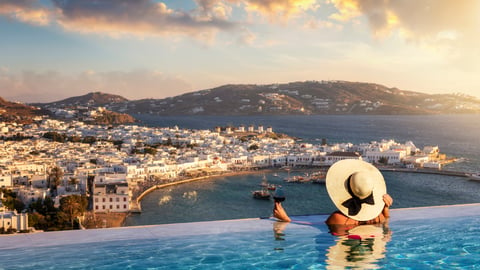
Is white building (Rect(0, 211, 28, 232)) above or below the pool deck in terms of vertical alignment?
below

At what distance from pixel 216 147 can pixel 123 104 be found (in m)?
111

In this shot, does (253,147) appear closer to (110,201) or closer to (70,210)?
(110,201)

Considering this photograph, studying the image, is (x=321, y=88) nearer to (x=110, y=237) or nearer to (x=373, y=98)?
(x=373, y=98)

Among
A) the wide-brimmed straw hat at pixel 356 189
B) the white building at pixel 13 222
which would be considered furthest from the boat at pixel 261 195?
the wide-brimmed straw hat at pixel 356 189

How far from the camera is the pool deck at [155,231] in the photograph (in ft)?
14.8

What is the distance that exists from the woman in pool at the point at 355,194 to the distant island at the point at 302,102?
105235 mm

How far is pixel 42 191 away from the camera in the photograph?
1844cm

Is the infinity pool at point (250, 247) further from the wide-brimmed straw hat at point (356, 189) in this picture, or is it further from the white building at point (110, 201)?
the white building at point (110, 201)

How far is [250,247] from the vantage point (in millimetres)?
4469

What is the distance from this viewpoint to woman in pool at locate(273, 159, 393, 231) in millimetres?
4657

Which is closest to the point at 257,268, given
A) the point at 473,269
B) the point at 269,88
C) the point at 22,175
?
the point at 473,269

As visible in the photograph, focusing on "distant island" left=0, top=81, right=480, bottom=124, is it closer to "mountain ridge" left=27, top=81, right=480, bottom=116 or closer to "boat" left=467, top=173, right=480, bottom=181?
"mountain ridge" left=27, top=81, right=480, bottom=116

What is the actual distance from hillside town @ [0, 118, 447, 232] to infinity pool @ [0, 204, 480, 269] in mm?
8535

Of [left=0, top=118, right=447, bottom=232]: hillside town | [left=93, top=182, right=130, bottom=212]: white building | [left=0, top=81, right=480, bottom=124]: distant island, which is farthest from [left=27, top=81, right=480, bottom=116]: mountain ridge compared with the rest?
[left=93, top=182, right=130, bottom=212]: white building
